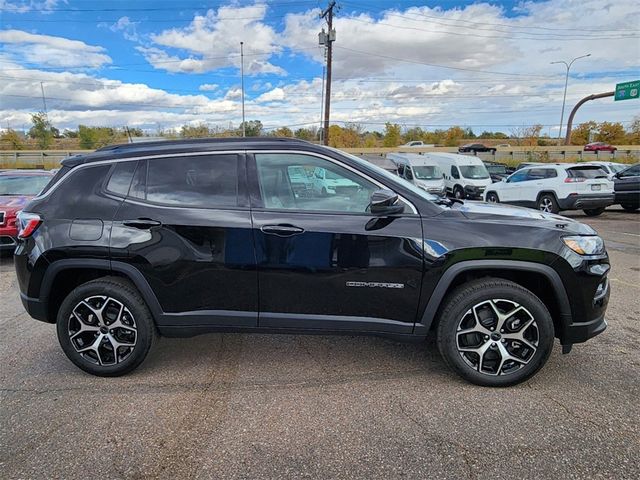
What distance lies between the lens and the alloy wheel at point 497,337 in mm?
3047

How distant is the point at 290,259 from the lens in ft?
10.0

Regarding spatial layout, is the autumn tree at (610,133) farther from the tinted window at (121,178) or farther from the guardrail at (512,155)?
the tinted window at (121,178)

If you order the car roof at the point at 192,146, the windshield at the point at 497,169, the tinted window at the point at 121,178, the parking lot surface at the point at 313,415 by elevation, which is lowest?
the parking lot surface at the point at 313,415

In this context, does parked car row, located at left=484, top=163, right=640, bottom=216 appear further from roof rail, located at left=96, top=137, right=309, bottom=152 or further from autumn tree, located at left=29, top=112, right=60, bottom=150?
autumn tree, located at left=29, top=112, right=60, bottom=150

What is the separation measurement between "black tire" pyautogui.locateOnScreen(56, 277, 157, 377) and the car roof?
0.98 meters

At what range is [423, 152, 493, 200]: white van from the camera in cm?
1998

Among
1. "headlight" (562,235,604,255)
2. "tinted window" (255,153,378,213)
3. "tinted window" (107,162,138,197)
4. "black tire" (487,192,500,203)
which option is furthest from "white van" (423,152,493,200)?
"tinted window" (107,162,138,197)

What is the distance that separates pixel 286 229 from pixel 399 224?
81 cm

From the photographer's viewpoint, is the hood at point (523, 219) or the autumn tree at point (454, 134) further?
the autumn tree at point (454, 134)

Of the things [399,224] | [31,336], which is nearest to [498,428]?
[399,224]

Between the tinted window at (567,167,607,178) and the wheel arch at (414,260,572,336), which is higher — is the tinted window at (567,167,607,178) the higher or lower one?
the higher one

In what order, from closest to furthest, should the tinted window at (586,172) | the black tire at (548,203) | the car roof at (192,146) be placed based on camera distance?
the car roof at (192,146)
the tinted window at (586,172)
the black tire at (548,203)

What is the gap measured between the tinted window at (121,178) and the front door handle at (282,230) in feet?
3.77

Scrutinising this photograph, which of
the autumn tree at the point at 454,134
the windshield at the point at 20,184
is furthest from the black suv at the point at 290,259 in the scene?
the autumn tree at the point at 454,134
